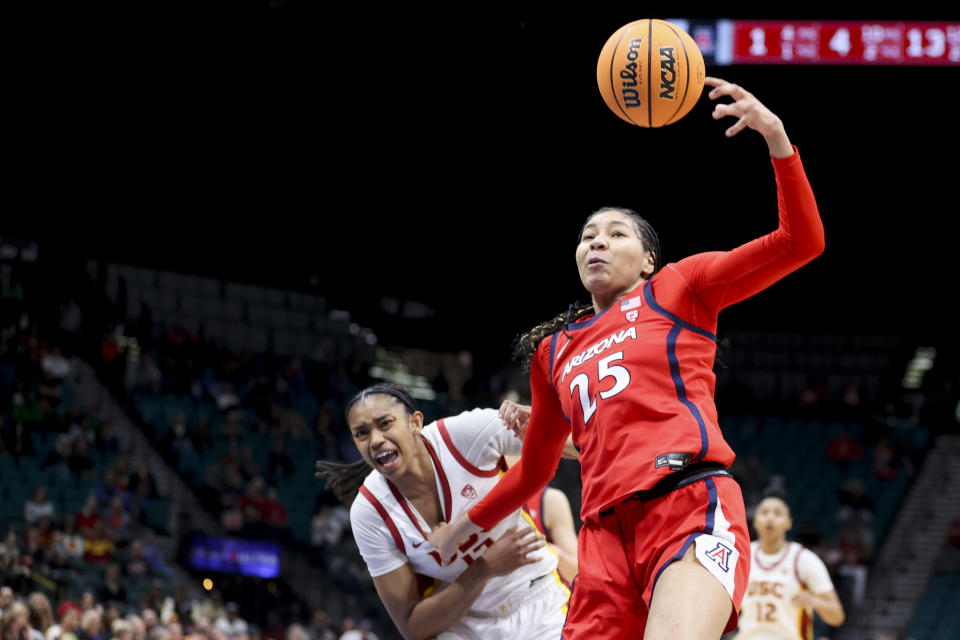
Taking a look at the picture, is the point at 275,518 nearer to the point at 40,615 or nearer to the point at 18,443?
the point at 18,443

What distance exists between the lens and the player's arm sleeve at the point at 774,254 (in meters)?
2.93

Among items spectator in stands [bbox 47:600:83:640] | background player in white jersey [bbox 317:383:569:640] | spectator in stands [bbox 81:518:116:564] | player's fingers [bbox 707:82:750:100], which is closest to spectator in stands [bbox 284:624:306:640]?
spectator in stands [bbox 81:518:116:564]

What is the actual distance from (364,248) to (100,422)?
685 centimetres

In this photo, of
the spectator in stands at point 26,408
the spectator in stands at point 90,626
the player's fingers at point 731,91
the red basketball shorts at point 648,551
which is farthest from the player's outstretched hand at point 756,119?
the spectator in stands at point 26,408

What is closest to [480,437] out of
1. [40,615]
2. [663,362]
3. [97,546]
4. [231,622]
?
[663,362]

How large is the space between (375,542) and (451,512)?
0.33 metres

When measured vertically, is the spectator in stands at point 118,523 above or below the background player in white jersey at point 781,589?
below

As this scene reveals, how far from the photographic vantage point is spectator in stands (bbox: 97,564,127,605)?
12148 mm

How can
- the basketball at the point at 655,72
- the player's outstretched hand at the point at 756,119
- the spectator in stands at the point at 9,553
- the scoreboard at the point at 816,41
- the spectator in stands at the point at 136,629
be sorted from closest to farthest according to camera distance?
the player's outstretched hand at the point at 756,119
the basketball at the point at 655,72
the spectator in stands at the point at 136,629
the spectator in stands at the point at 9,553
the scoreboard at the point at 816,41

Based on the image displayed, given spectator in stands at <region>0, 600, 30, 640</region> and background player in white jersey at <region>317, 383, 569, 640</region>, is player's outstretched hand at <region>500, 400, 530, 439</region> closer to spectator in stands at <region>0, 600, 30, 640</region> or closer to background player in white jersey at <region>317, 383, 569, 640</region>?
background player in white jersey at <region>317, 383, 569, 640</region>

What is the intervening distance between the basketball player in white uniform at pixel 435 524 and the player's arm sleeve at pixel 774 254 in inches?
57.1

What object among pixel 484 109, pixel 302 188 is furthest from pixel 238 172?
pixel 484 109

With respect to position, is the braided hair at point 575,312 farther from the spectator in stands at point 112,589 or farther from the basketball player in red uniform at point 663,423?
the spectator in stands at point 112,589

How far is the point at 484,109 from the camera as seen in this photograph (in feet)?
53.6
